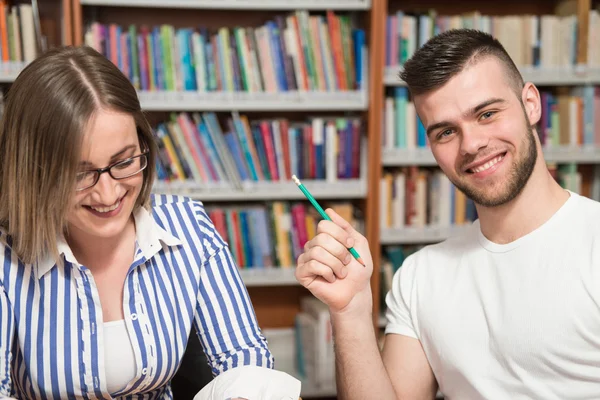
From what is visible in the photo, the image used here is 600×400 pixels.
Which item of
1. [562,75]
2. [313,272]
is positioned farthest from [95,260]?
[562,75]

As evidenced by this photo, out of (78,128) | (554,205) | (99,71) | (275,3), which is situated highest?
(275,3)

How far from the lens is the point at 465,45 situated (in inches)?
56.9

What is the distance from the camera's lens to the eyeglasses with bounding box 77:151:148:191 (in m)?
1.26

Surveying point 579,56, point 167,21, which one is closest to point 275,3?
point 167,21

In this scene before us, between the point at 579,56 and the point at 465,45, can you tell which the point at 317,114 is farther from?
the point at 465,45

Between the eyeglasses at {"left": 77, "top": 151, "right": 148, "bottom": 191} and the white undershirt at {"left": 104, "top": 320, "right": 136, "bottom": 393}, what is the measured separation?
29cm

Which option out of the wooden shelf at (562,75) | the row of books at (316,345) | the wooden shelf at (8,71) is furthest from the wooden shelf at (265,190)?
the wooden shelf at (562,75)

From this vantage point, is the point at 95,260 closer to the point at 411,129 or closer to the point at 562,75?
the point at 411,129

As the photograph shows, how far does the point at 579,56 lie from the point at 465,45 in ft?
5.88

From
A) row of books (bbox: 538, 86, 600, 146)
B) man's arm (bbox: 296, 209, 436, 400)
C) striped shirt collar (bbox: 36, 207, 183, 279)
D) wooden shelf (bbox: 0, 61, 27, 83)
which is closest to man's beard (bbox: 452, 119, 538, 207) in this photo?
man's arm (bbox: 296, 209, 436, 400)

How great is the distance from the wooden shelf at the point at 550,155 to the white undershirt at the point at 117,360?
178 cm

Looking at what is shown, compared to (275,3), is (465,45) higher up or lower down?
lower down

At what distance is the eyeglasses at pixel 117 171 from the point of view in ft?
4.13

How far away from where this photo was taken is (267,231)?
2924mm
